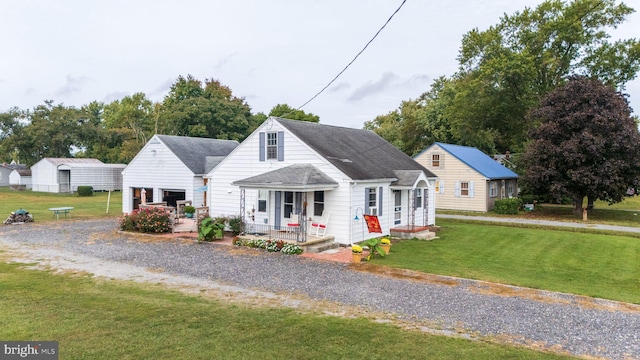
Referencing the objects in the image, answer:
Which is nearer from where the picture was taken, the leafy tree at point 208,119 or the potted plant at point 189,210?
the potted plant at point 189,210

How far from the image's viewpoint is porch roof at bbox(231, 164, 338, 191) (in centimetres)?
1500

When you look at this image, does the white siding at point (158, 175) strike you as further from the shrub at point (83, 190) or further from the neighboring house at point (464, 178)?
the shrub at point (83, 190)

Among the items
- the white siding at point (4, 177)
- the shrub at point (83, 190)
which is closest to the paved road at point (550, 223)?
the shrub at point (83, 190)

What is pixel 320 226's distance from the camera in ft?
52.5

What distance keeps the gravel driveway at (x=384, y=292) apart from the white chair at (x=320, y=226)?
2.42 meters

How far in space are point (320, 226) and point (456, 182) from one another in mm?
17351

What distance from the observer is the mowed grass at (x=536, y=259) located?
A: 1102 centimetres

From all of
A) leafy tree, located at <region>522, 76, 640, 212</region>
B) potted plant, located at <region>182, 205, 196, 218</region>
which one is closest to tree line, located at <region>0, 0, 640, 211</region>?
leafy tree, located at <region>522, 76, 640, 212</region>

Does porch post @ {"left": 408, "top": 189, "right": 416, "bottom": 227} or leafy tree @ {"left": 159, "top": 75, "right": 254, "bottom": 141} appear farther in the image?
leafy tree @ {"left": 159, "top": 75, "right": 254, "bottom": 141}

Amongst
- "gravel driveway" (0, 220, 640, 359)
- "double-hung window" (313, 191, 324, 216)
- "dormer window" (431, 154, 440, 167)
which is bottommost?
"gravel driveway" (0, 220, 640, 359)

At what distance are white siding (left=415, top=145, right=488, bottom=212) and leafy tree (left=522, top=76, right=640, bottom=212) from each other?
3.24 metres

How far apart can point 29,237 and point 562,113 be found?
97.5ft

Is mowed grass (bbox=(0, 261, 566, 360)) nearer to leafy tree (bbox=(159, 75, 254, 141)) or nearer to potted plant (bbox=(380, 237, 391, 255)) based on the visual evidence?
potted plant (bbox=(380, 237, 391, 255))

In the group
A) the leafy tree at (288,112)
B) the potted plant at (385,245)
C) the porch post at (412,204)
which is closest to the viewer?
the potted plant at (385,245)
